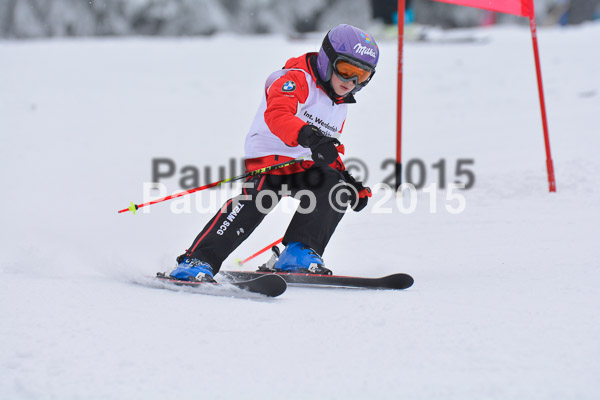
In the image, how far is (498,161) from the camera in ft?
22.0

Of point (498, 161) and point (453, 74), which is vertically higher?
point (453, 74)

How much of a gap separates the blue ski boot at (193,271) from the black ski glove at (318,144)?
0.73 meters

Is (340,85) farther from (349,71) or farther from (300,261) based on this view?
(300,261)

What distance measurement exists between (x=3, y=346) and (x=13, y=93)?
9.54m

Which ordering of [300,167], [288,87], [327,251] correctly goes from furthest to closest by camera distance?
[327,251] < [300,167] < [288,87]

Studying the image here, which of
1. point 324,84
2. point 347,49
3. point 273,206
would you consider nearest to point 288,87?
point 324,84

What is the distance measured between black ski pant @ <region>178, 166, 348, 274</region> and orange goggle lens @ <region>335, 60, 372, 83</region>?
0.49 m

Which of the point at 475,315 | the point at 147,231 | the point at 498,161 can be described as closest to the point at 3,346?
the point at 475,315

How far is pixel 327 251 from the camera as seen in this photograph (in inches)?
171

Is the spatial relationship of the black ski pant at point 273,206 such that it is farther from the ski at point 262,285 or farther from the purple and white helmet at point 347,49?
the purple and white helmet at point 347,49

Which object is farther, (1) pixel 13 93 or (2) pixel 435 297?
(1) pixel 13 93

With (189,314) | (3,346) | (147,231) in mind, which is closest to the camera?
(3,346)

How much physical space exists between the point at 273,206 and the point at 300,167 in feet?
0.83

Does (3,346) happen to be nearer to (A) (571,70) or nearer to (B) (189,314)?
(B) (189,314)
